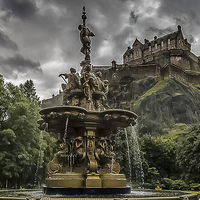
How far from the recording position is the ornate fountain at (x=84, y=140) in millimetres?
9047

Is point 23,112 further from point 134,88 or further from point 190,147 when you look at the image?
point 134,88

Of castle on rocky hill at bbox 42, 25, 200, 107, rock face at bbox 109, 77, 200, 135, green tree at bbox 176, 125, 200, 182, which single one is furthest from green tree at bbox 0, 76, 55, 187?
castle on rocky hill at bbox 42, 25, 200, 107

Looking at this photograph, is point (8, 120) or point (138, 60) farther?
point (138, 60)

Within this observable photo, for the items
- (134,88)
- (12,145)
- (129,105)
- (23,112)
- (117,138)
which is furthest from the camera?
(134,88)

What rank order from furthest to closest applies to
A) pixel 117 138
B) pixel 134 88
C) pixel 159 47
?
pixel 159 47
pixel 134 88
pixel 117 138

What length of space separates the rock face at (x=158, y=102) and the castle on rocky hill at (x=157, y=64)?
2.64 metres

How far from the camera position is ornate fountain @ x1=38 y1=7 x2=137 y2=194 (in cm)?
905

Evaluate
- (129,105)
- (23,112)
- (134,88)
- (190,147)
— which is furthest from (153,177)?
(134,88)

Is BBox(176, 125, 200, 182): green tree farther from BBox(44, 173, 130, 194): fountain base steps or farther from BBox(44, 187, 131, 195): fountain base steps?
BBox(44, 187, 131, 195): fountain base steps

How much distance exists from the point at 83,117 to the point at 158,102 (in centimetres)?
5992

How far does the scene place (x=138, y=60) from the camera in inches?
3529

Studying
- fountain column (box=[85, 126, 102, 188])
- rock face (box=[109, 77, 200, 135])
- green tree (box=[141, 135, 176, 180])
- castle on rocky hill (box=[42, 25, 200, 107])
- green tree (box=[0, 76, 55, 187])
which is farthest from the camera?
castle on rocky hill (box=[42, 25, 200, 107])

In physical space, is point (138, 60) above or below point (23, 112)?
above

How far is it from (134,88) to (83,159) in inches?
2604
